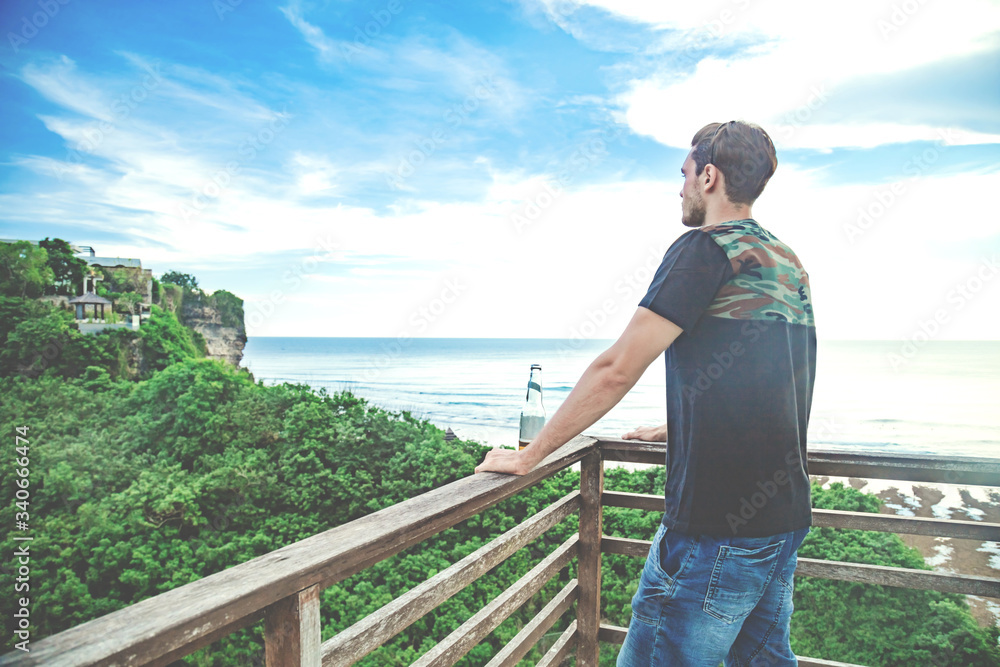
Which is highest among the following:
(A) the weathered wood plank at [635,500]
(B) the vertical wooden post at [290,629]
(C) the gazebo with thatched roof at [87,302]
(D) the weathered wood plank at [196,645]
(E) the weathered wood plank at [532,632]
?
(C) the gazebo with thatched roof at [87,302]

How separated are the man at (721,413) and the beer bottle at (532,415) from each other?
1.82 ft

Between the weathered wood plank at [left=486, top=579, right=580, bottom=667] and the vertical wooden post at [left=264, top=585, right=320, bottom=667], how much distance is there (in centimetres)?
82

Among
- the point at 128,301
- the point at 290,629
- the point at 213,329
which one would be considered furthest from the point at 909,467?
the point at 213,329

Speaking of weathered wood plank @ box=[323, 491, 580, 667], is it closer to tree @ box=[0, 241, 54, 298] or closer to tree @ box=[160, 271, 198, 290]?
tree @ box=[0, 241, 54, 298]

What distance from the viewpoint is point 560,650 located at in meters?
1.88

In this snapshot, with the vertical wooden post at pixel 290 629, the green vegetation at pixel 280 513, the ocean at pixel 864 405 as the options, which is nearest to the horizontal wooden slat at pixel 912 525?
the ocean at pixel 864 405

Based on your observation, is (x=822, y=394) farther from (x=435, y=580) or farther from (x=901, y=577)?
(x=435, y=580)

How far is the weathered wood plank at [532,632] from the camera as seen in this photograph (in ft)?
5.14

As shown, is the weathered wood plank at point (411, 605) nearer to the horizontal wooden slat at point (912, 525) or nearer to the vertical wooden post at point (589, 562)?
the vertical wooden post at point (589, 562)

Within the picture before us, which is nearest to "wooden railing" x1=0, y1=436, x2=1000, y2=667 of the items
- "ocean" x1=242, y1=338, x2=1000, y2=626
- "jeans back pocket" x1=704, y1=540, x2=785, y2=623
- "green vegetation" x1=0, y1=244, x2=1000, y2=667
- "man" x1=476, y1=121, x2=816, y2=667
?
"man" x1=476, y1=121, x2=816, y2=667

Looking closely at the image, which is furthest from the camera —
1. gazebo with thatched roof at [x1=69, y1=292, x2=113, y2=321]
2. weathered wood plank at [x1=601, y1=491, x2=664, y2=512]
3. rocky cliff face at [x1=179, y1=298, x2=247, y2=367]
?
rocky cliff face at [x1=179, y1=298, x2=247, y2=367]

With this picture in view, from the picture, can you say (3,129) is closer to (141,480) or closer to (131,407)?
(131,407)

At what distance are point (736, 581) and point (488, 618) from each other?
660 millimetres

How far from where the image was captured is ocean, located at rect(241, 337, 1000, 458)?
599 inches
